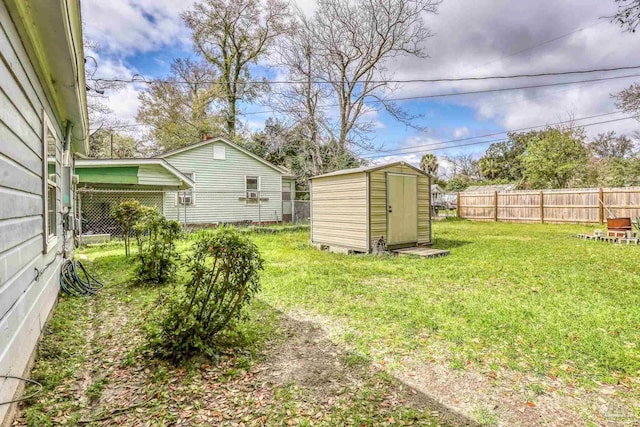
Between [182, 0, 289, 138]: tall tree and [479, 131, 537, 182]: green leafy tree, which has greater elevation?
[182, 0, 289, 138]: tall tree

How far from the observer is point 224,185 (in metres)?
15.7

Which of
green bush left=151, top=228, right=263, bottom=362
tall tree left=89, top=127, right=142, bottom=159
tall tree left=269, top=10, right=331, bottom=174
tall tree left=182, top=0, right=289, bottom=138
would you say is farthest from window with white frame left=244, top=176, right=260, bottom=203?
tall tree left=89, top=127, right=142, bottom=159

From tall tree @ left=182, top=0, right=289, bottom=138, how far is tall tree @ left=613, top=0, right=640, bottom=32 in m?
18.9

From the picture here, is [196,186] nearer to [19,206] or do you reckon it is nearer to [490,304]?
[19,206]

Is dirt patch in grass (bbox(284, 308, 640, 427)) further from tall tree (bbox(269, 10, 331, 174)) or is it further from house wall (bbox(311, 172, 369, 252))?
tall tree (bbox(269, 10, 331, 174))

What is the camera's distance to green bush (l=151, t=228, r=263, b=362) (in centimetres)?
284

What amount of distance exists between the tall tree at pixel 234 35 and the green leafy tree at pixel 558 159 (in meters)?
18.4

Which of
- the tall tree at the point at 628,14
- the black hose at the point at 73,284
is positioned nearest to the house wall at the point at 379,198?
the tall tree at the point at 628,14

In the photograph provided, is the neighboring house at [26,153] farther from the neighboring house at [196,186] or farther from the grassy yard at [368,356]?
the neighboring house at [196,186]

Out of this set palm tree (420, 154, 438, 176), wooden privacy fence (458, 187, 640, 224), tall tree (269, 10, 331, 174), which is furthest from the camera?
palm tree (420, 154, 438, 176)

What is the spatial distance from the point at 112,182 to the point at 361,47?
1274 cm

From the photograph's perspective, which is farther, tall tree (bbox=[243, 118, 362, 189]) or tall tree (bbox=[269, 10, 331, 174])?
tall tree (bbox=[243, 118, 362, 189])

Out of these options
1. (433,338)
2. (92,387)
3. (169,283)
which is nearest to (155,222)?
(169,283)

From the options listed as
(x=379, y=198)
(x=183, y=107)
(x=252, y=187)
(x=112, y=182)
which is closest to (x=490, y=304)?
(x=379, y=198)
